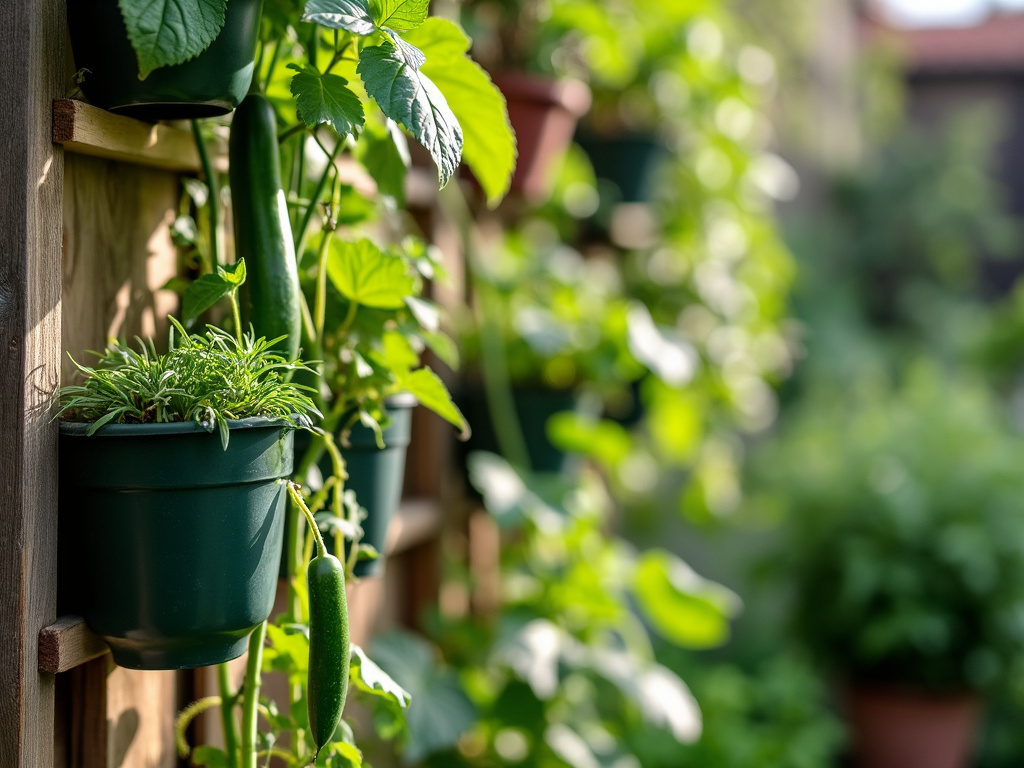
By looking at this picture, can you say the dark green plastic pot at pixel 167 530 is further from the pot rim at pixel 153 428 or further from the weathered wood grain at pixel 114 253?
the weathered wood grain at pixel 114 253

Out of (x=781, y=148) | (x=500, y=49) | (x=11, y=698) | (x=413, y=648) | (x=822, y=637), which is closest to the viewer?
(x=11, y=698)

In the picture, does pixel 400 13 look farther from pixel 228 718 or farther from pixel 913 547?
pixel 913 547

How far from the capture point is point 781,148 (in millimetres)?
4258

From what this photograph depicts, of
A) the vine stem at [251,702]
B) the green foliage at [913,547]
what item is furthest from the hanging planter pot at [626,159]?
the vine stem at [251,702]

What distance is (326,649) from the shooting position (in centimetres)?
56

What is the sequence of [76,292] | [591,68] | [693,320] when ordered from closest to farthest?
[76,292], [591,68], [693,320]

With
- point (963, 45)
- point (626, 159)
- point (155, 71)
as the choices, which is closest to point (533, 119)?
point (626, 159)

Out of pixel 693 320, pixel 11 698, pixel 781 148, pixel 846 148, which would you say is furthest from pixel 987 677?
pixel 846 148

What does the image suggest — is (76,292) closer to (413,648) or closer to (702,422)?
(413,648)

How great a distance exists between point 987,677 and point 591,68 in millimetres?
1541

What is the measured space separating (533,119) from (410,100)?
75cm

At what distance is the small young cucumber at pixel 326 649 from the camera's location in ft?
1.82

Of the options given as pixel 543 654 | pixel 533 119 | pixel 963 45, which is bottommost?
pixel 543 654

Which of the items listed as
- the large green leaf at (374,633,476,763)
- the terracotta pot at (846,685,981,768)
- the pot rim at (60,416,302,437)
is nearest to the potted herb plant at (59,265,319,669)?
the pot rim at (60,416,302,437)
